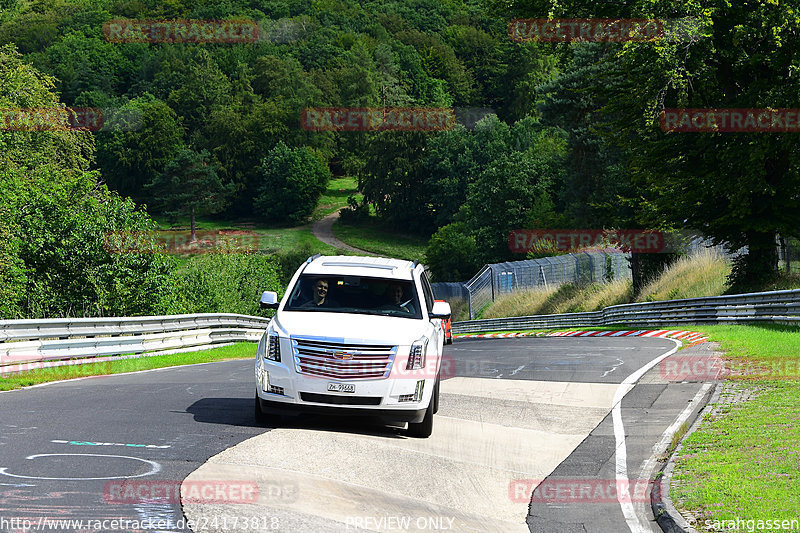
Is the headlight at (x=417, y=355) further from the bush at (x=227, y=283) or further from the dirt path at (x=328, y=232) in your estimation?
the dirt path at (x=328, y=232)

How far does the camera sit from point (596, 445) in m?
10.8

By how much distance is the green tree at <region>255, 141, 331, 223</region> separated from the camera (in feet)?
445

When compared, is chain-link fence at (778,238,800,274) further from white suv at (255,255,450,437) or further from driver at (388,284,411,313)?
white suv at (255,255,450,437)

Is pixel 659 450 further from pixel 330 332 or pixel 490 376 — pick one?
pixel 490 376

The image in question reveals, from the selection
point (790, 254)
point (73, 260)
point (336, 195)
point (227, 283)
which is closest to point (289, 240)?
point (336, 195)

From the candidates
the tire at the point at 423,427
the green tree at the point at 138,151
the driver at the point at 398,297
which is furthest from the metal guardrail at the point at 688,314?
the green tree at the point at 138,151

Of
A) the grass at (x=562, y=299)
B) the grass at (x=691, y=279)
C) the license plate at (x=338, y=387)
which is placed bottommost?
the grass at (x=562, y=299)

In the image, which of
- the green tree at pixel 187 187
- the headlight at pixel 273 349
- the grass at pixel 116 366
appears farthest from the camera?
the green tree at pixel 187 187

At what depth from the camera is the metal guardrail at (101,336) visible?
55.4 feet

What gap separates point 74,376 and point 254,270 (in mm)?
61230

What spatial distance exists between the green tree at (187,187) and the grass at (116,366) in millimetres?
106536

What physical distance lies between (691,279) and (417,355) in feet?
101

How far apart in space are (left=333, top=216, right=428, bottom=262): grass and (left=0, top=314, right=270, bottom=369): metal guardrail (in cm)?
8508

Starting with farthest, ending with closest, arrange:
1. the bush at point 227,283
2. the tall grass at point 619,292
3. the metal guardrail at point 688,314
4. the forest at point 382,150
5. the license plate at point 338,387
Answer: the bush at point 227,283, the tall grass at point 619,292, the forest at point 382,150, the metal guardrail at point 688,314, the license plate at point 338,387
